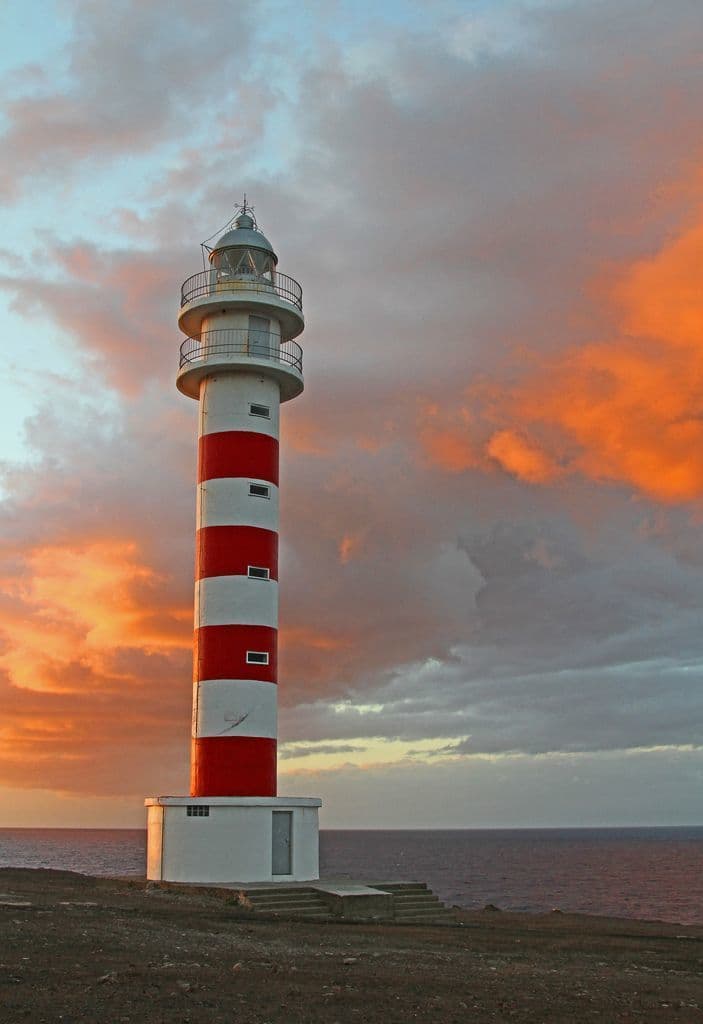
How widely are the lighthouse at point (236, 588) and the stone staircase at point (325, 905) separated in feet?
6.62

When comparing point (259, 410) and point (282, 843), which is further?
point (259, 410)

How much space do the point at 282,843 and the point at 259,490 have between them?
8.59 meters

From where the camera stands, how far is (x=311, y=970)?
12.9 m

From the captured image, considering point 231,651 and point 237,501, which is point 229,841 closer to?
point 231,651

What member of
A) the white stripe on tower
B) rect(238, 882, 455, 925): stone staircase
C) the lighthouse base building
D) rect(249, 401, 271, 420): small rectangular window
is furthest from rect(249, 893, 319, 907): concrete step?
rect(249, 401, 271, 420): small rectangular window

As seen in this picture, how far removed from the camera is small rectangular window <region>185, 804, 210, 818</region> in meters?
24.1

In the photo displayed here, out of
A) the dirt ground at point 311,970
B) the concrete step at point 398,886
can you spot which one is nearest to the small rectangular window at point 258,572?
the concrete step at point 398,886

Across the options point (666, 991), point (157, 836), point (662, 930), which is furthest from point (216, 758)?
point (666, 991)

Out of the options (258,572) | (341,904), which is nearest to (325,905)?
(341,904)

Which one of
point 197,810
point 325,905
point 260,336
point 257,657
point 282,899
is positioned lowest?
point 325,905

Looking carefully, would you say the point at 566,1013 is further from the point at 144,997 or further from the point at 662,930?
the point at 662,930

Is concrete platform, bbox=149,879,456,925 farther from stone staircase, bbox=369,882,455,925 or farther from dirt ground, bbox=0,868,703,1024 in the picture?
dirt ground, bbox=0,868,703,1024

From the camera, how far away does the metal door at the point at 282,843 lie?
24406 mm

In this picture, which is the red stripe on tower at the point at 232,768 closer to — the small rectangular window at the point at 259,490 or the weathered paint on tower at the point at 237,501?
the weathered paint on tower at the point at 237,501
